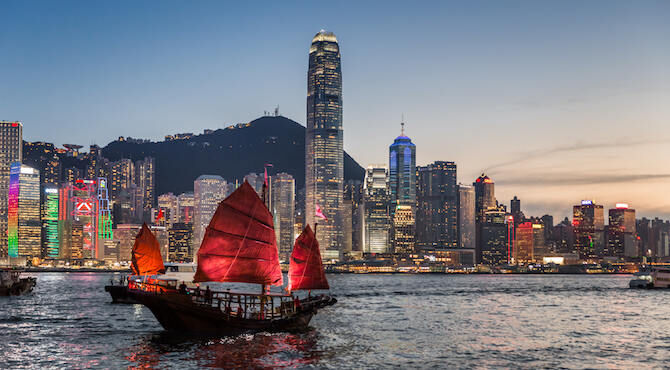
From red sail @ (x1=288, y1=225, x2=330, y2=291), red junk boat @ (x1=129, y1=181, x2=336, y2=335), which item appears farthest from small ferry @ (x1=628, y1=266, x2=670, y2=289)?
red junk boat @ (x1=129, y1=181, x2=336, y2=335)

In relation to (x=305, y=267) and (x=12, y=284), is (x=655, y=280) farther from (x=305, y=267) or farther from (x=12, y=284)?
(x=12, y=284)

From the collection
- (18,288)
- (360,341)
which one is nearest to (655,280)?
(360,341)

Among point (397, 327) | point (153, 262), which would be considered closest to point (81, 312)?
point (153, 262)

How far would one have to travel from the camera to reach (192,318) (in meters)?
53.1

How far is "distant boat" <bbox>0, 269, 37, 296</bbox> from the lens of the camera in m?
111

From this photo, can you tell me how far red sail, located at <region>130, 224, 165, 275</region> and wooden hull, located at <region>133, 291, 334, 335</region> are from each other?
37.9 m

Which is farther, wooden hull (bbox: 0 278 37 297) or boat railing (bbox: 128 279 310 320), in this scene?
wooden hull (bbox: 0 278 37 297)

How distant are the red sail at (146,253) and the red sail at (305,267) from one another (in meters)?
31.5

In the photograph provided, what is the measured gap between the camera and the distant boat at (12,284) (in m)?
111

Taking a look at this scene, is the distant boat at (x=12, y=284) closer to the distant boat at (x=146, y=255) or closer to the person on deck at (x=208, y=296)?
the distant boat at (x=146, y=255)

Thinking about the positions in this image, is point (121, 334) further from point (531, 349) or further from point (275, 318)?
point (531, 349)

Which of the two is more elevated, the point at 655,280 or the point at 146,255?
the point at 146,255

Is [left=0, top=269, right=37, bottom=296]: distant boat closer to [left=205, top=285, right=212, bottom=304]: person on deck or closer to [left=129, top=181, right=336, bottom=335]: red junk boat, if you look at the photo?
[left=129, top=181, right=336, bottom=335]: red junk boat

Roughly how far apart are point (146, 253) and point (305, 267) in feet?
111
